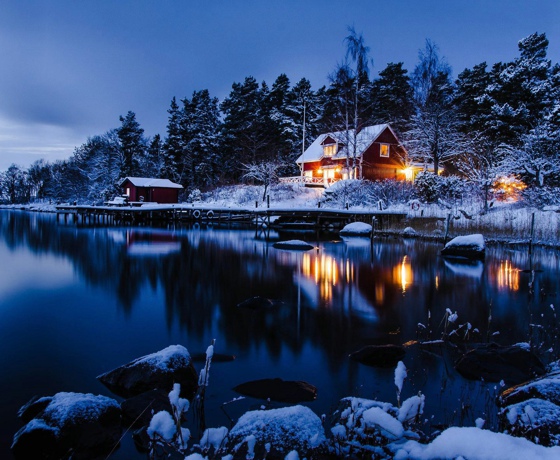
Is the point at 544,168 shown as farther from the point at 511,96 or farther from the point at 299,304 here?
the point at 299,304

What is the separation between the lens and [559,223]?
25250 millimetres

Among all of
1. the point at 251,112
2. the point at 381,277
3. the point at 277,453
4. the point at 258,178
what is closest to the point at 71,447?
the point at 277,453

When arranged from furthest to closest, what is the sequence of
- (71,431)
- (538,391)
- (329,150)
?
A: (329,150), (538,391), (71,431)

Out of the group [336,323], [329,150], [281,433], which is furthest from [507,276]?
[329,150]

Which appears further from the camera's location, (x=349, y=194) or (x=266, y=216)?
(x=266, y=216)

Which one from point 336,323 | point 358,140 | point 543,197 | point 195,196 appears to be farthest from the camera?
point 195,196

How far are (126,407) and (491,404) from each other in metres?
4.77

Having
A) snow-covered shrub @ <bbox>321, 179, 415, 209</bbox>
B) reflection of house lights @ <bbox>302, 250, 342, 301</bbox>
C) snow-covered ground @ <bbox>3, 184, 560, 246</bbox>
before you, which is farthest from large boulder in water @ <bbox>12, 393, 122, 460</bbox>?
snow-covered shrub @ <bbox>321, 179, 415, 209</bbox>

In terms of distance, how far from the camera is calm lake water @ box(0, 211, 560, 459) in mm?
6523

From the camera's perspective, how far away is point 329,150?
52.0m

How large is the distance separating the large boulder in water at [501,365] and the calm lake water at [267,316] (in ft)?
0.82

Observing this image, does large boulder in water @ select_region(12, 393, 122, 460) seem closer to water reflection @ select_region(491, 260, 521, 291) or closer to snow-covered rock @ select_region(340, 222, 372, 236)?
water reflection @ select_region(491, 260, 521, 291)

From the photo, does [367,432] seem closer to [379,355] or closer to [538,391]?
[538,391]

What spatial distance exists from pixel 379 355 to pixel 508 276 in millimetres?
11252
